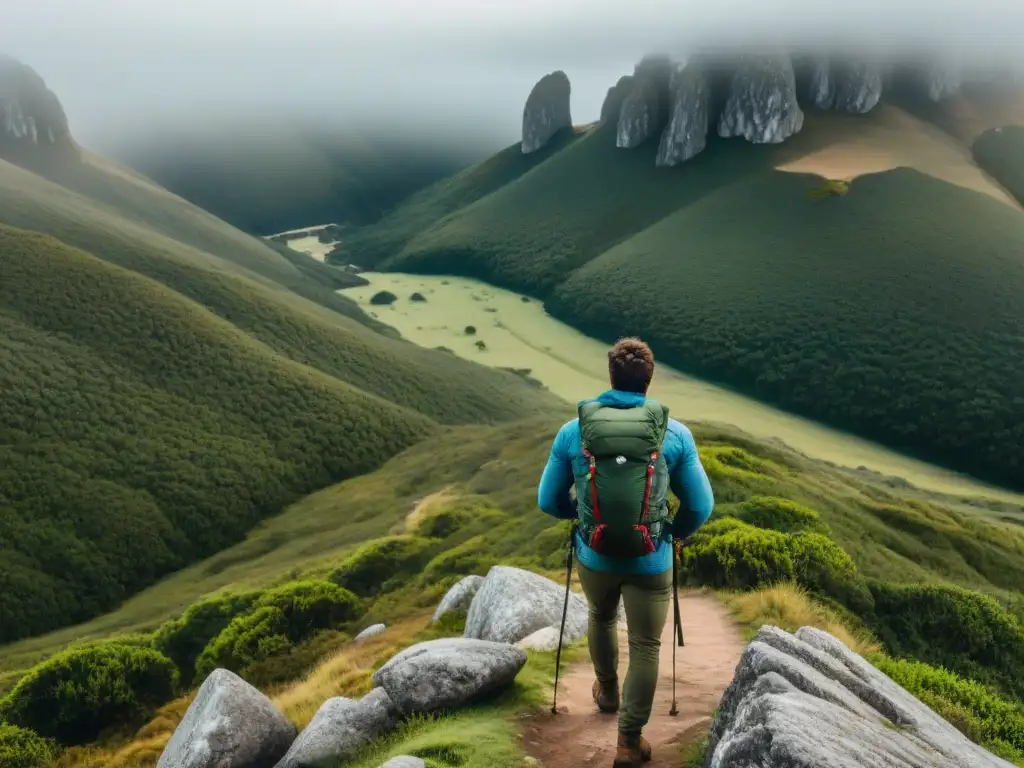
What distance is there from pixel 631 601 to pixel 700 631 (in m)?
7.85

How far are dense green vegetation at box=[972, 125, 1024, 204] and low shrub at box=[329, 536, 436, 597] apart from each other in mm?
183703

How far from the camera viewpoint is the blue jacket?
27.7 feet

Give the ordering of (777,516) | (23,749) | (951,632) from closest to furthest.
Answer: (951,632), (23,749), (777,516)

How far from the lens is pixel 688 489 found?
28.6 ft

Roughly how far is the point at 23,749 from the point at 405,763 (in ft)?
67.8

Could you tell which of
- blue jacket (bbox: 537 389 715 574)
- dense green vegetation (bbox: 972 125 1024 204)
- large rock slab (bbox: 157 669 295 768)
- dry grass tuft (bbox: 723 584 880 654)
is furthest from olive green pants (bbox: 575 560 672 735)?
dense green vegetation (bbox: 972 125 1024 204)

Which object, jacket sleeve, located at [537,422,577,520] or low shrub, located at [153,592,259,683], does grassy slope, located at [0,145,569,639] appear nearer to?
low shrub, located at [153,592,259,683]

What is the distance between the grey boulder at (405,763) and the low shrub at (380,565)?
77.7 ft

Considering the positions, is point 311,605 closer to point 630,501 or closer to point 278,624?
point 278,624

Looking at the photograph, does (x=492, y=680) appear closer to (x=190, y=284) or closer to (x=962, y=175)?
(x=190, y=284)

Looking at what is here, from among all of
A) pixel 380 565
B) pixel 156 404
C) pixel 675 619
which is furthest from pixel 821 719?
pixel 156 404

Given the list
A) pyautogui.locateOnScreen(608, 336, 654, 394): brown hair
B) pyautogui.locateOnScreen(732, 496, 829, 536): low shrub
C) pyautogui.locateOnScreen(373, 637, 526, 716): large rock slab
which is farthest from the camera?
pyautogui.locateOnScreen(732, 496, 829, 536): low shrub

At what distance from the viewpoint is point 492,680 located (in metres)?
11.8

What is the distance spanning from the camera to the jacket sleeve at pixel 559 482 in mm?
8781
